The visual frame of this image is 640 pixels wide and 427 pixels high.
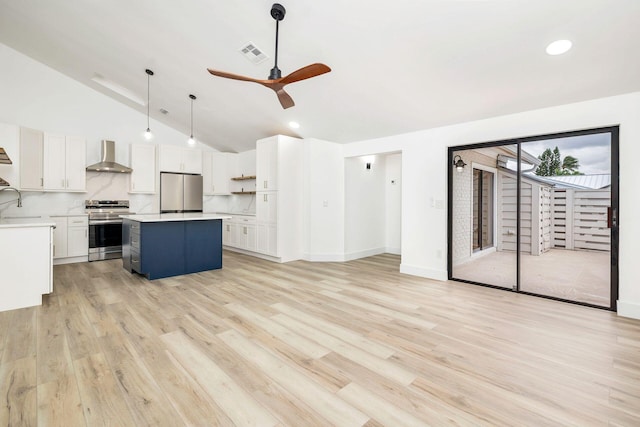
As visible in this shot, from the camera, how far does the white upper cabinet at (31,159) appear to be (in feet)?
16.3

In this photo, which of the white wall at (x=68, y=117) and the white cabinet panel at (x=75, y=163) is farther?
the white cabinet panel at (x=75, y=163)

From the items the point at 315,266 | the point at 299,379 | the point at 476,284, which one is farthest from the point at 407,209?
the point at 299,379

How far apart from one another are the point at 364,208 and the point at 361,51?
3599mm

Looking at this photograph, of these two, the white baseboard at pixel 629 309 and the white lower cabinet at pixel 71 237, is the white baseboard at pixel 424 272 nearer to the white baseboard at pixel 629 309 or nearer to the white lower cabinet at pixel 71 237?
the white baseboard at pixel 629 309

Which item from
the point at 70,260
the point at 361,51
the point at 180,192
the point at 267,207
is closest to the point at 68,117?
the point at 180,192

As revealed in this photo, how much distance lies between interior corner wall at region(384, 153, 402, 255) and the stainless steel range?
587 cm

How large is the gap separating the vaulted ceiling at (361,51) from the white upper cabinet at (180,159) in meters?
1.63

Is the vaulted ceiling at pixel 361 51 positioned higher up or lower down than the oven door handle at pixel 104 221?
higher up

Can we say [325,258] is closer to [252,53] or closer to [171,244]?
[171,244]

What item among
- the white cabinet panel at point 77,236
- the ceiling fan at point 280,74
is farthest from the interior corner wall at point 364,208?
the white cabinet panel at point 77,236

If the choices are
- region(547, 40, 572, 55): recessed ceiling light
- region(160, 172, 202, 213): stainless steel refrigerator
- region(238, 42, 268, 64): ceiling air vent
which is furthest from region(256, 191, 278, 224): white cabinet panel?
region(547, 40, 572, 55): recessed ceiling light

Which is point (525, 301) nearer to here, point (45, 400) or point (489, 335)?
point (489, 335)

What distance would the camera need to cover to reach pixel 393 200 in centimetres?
672

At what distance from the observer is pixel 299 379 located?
6.27 feet
